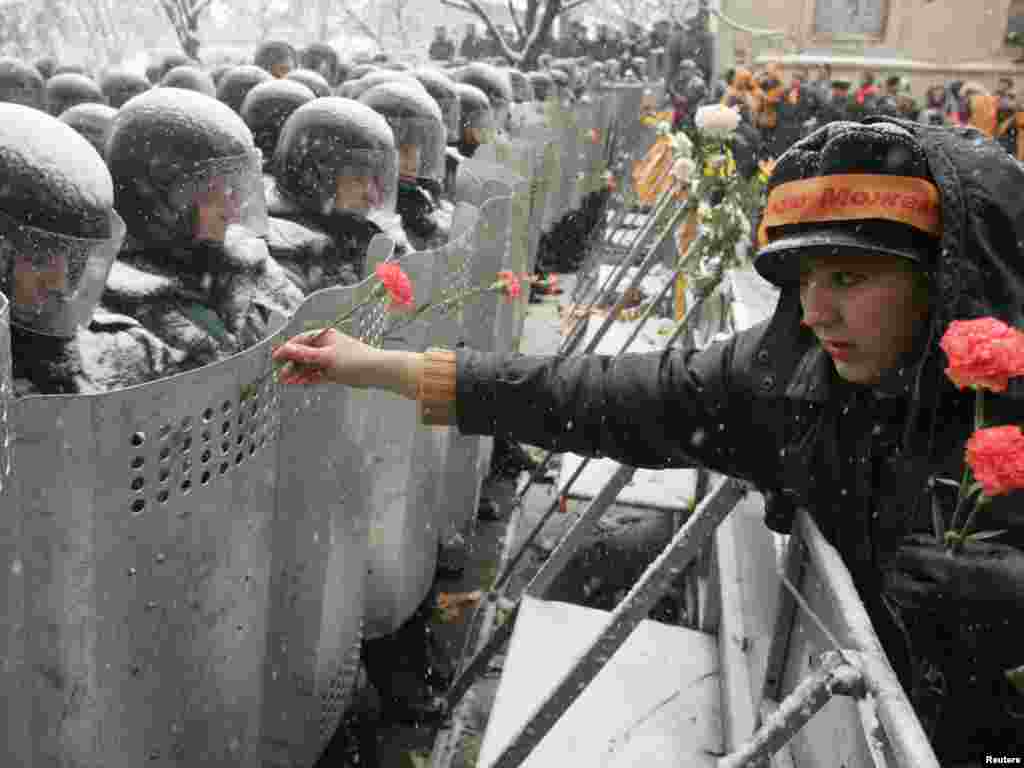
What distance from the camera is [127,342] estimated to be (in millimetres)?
2834

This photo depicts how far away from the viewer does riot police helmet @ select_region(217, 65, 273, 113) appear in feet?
21.1

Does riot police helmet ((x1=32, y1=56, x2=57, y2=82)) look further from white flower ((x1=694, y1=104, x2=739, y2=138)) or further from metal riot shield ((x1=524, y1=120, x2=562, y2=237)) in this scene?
white flower ((x1=694, y1=104, x2=739, y2=138))

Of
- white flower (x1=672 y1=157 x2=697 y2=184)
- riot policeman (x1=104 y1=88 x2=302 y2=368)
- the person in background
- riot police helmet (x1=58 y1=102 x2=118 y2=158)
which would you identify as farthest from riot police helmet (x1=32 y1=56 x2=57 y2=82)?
the person in background

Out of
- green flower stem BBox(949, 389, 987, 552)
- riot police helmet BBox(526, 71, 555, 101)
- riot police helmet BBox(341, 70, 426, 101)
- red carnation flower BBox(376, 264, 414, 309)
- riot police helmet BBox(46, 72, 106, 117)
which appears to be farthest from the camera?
riot police helmet BBox(526, 71, 555, 101)

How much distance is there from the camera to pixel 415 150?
18.0ft

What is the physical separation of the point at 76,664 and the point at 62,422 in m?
0.47

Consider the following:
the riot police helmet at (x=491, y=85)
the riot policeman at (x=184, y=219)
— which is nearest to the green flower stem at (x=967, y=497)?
the riot policeman at (x=184, y=219)

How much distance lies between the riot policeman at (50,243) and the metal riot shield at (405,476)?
0.76m

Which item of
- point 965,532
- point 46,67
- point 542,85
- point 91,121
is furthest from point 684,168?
point 542,85

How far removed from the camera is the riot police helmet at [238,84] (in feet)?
21.1

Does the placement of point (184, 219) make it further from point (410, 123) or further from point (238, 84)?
point (238, 84)

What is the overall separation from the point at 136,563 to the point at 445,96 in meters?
5.97

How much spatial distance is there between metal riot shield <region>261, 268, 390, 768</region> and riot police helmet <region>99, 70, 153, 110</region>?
6819 millimetres

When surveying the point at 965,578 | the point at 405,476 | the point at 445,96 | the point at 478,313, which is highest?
the point at 445,96
